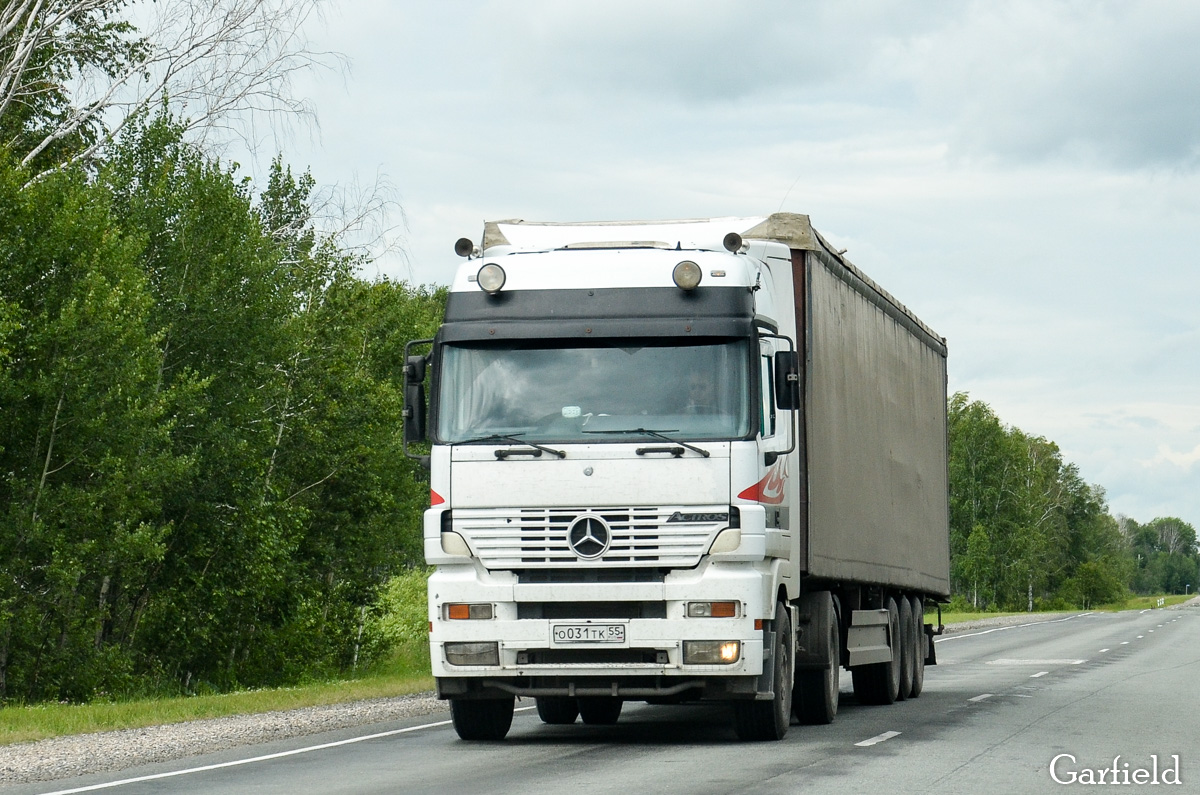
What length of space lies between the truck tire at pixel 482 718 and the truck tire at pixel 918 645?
23.8 ft

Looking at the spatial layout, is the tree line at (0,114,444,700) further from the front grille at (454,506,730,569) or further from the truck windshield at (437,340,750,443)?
the front grille at (454,506,730,569)

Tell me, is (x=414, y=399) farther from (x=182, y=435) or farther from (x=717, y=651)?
(x=182, y=435)

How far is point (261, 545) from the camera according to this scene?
2900cm

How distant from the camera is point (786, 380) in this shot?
12.4 m

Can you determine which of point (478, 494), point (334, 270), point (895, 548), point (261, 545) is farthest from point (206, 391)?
point (478, 494)

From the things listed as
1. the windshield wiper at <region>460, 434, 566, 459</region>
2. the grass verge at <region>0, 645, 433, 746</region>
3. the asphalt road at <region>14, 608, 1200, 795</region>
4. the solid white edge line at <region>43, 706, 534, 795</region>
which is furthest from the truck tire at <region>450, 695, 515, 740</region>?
the grass verge at <region>0, 645, 433, 746</region>

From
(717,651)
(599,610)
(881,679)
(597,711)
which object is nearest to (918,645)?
(881,679)

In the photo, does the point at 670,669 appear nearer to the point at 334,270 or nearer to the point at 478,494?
the point at 478,494

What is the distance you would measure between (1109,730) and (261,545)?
1751 cm

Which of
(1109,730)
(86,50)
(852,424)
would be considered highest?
(86,50)

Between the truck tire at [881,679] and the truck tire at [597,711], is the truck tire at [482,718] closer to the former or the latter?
the truck tire at [597,711]

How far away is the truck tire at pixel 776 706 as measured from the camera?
42.5ft

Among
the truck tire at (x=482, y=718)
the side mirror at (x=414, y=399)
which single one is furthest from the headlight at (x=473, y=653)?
the side mirror at (x=414, y=399)

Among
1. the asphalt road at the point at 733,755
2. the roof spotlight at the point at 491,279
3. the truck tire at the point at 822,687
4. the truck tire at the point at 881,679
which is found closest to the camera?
the asphalt road at the point at 733,755
